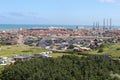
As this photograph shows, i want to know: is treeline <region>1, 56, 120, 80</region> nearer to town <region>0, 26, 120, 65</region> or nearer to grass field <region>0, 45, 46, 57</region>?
town <region>0, 26, 120, 65</region>

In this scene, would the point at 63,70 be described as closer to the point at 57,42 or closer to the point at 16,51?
the point at 16,51

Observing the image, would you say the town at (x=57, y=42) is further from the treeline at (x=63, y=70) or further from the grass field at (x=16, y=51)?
the treeline at (x=63, y=70)

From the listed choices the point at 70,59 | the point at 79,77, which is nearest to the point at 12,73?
the point at 79,77

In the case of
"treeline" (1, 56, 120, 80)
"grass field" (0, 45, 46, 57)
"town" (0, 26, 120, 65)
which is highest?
"treeline" (1, 56, 120, 80)

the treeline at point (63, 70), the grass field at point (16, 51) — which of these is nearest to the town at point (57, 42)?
the grass field at point (16, 51)

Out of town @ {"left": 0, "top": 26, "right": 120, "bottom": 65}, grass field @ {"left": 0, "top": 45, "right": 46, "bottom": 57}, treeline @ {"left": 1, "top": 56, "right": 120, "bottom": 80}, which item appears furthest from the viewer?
town @ {"left": 0, "top": 26, "right": 120, "bottom": 65}

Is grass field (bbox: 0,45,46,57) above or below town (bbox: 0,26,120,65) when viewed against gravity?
above

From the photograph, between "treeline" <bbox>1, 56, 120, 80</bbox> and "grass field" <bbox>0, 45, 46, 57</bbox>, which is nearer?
"treeline" <bbox>1, 56, 120, 80</bbox>

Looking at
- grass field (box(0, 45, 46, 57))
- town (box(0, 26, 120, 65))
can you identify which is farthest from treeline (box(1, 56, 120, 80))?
grass field (box(0, 45, 46, 57))

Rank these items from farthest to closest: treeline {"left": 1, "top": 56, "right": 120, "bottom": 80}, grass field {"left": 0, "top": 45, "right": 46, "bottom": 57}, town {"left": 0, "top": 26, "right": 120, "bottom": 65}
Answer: town {"left": 0, "top": 26, "right": 120, "bottom": 65}, grass field {"left": 0, "top": 45, "right": 46, "bottom": 57}, treeline {"left": 1, "top": 56, "right": 120, "bottom": 80}
